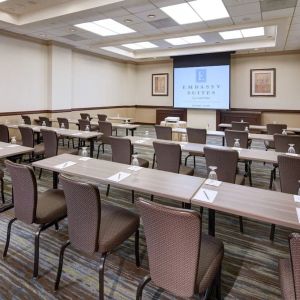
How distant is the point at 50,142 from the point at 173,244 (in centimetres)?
347

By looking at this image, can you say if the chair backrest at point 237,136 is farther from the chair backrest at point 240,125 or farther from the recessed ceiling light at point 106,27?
the recessed ceiling light at point 106,27

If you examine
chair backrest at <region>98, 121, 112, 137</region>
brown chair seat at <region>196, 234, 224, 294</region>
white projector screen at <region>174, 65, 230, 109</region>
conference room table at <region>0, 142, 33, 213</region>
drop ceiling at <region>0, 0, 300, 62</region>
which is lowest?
brown chair seat at <region>196, 234, 224, 294</region>

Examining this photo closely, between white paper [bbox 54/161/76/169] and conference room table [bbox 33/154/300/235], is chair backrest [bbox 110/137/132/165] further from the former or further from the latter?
white paper [bbox 54/161/76/169]

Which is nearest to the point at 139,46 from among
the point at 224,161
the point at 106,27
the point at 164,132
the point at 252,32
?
the point at 106,27

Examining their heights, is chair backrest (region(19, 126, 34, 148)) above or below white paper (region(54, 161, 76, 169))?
above

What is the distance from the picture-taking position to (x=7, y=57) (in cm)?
752

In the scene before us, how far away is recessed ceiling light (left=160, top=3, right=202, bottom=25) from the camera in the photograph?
18.5ft

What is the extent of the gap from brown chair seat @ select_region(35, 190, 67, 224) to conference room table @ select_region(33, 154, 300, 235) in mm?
253

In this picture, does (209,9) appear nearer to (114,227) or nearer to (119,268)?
(114,227)

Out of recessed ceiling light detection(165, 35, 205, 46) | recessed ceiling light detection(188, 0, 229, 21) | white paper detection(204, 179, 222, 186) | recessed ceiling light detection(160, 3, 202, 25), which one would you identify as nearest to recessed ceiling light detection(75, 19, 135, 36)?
recessed ceiling light detection(160, 3, 202, 25)

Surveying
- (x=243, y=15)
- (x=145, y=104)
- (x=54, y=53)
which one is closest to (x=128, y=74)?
(x=145, y=104)

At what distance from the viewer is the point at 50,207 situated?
2.36 m

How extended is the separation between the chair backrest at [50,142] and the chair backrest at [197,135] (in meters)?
2.41

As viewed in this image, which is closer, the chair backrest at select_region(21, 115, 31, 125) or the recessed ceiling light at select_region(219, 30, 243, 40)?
the chair backrest at select_region(21, 115, 31, 125)
